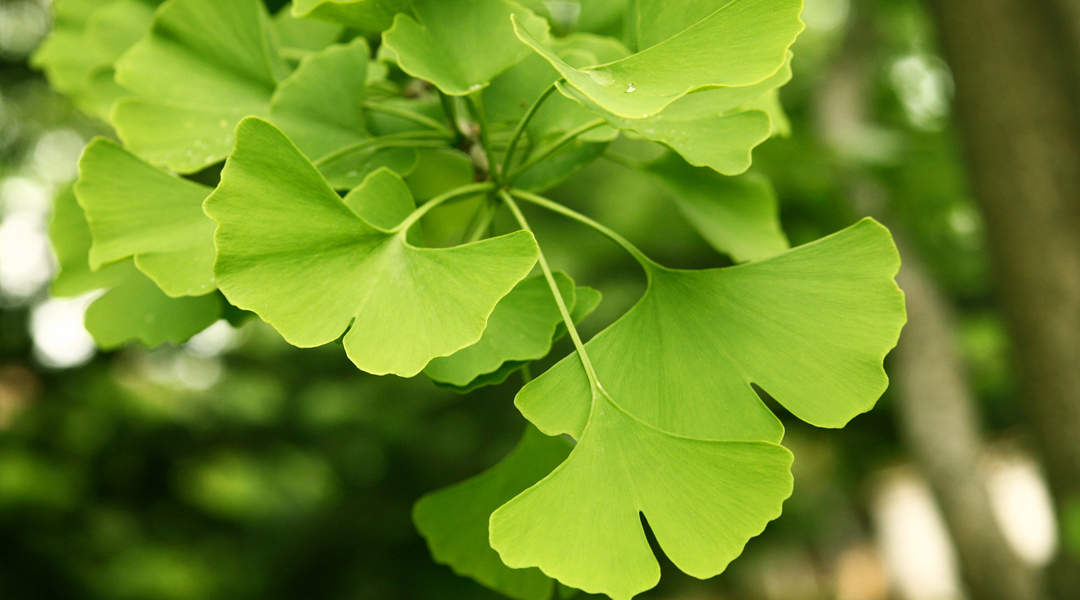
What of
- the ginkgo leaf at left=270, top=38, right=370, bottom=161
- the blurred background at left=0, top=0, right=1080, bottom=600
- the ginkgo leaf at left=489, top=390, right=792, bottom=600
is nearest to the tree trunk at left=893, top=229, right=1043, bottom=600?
the blurred background at left=0, top=0, right=1080, bottom=600

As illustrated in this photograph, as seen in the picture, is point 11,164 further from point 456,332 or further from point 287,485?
point 456,332

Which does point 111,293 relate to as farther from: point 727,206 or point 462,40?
point 727,206

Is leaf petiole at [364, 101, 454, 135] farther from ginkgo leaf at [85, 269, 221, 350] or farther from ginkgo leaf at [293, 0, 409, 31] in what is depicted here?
ginkgo leaf at [85, 269, 221, 350]

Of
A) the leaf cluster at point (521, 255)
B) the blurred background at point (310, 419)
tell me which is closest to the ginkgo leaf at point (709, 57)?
the leaf cluster at point (521, 255)

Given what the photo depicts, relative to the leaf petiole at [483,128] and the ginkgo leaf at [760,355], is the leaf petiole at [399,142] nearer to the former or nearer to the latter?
the leaf petiole at [483,128]

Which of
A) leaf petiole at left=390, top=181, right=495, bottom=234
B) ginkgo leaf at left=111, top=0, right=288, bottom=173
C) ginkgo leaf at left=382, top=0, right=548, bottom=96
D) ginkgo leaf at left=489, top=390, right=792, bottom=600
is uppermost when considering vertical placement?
ginkgo leaf at left=382, top=0, right=548, bottom=96

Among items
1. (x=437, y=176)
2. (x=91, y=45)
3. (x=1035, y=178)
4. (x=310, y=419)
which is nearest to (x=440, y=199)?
(x=437, y=176)
